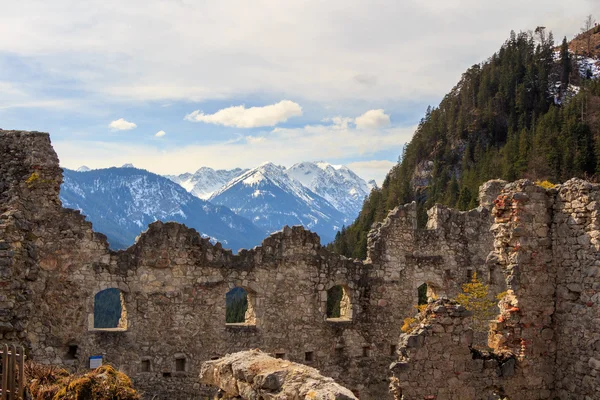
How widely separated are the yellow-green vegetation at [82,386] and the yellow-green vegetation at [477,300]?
1389 centimetres

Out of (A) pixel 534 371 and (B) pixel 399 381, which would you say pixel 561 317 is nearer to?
(A) pixel 534 371

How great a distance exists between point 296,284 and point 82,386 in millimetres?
10517

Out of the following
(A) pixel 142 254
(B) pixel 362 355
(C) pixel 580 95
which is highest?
(C) pixel 580 95

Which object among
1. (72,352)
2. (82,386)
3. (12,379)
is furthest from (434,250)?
(12,379)

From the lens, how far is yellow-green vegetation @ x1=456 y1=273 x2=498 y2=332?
72.6ft

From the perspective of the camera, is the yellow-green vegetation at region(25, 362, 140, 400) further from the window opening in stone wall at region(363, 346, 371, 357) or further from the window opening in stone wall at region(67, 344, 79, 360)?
the window opening in stone wall at region(363, 346, 371, 357)

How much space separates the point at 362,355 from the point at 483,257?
597 centimetres

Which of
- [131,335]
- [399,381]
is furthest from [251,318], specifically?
[399,381]

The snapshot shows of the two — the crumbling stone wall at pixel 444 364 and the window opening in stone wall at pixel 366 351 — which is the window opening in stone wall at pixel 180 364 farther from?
the crumbling stone wall at pixel 444 364

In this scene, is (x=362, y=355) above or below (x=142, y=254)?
below

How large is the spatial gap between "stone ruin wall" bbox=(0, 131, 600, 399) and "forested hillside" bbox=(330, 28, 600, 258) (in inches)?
2396

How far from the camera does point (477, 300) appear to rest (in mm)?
22547

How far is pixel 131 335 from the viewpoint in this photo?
18625 mm

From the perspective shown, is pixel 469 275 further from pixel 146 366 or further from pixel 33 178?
pixel 33 178
